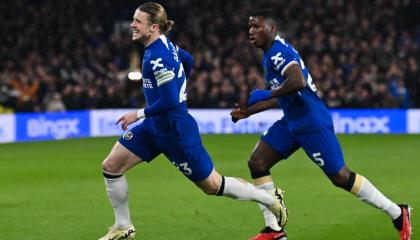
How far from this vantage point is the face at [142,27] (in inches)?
304

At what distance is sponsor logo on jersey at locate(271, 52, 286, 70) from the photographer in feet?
26.0

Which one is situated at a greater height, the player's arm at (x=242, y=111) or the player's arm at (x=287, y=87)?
the player's arm at (x=287, y=87)

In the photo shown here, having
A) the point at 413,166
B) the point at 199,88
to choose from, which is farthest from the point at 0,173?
the point at 199,88

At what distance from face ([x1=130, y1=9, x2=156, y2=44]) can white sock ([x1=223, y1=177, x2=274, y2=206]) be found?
4.68 feet

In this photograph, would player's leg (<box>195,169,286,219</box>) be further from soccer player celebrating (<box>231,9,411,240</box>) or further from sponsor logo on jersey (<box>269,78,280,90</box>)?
sponsor logo on jersey (<box>269,78,280,90</box>)

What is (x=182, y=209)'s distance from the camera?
422 inches

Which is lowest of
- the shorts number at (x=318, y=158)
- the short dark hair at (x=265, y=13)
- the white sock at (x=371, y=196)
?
the white sock at (x=371, y=196)

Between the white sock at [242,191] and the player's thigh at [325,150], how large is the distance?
1.86 ft

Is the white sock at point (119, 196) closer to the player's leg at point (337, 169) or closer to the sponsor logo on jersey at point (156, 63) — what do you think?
the sponsor logo on jersey at point (156, 63)

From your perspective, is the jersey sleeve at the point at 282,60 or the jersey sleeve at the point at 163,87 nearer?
the jersey sleeve at the point at 163,87

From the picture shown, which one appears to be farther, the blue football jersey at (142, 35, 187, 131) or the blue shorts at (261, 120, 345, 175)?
the blue shorts at (261, 120, 345, 175)

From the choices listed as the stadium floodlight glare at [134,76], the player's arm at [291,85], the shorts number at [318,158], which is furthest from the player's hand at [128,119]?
the stadium floodlight glare at [134,76]

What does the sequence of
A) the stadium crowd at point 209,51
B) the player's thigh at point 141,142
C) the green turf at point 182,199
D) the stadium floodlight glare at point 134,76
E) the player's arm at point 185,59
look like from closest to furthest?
the player's thigh at point 141,142 → the player's arm at point 185,59 → the green turf at point 182,199 → the stadium crowd at point 209,51 → the stadium floodlight glare at point 134,76

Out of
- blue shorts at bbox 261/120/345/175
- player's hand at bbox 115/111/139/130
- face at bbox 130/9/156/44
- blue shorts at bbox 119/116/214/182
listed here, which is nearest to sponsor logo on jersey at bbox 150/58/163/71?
face at bbox 130/9/156/44
